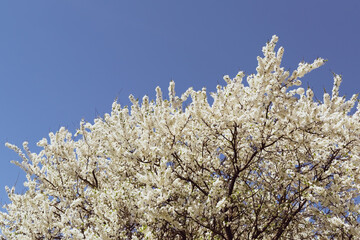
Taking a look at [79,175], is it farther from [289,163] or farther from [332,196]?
[332,196]

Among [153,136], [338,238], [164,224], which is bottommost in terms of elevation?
[338,238]

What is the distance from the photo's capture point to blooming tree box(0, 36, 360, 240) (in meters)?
6.77

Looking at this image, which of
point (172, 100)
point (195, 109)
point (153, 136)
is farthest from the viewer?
point (172, 100)

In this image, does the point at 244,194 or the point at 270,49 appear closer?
the point at 270,49

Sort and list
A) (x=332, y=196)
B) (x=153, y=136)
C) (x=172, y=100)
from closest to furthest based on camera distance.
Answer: (x=332, y=196) → (x=153, y=136) → (x=172, y=100)

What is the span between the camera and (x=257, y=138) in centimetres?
736

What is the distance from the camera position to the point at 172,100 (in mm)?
8188

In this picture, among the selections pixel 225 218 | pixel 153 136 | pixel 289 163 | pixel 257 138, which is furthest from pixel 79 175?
pixel 289 163

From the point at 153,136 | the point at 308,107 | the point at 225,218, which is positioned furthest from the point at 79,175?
the point at 308,107

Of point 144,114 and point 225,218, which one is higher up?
point 144,114

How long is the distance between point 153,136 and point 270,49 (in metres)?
3.50

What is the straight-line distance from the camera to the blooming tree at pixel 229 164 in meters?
6.77

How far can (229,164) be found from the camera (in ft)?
29.2

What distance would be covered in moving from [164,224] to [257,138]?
121 inches
